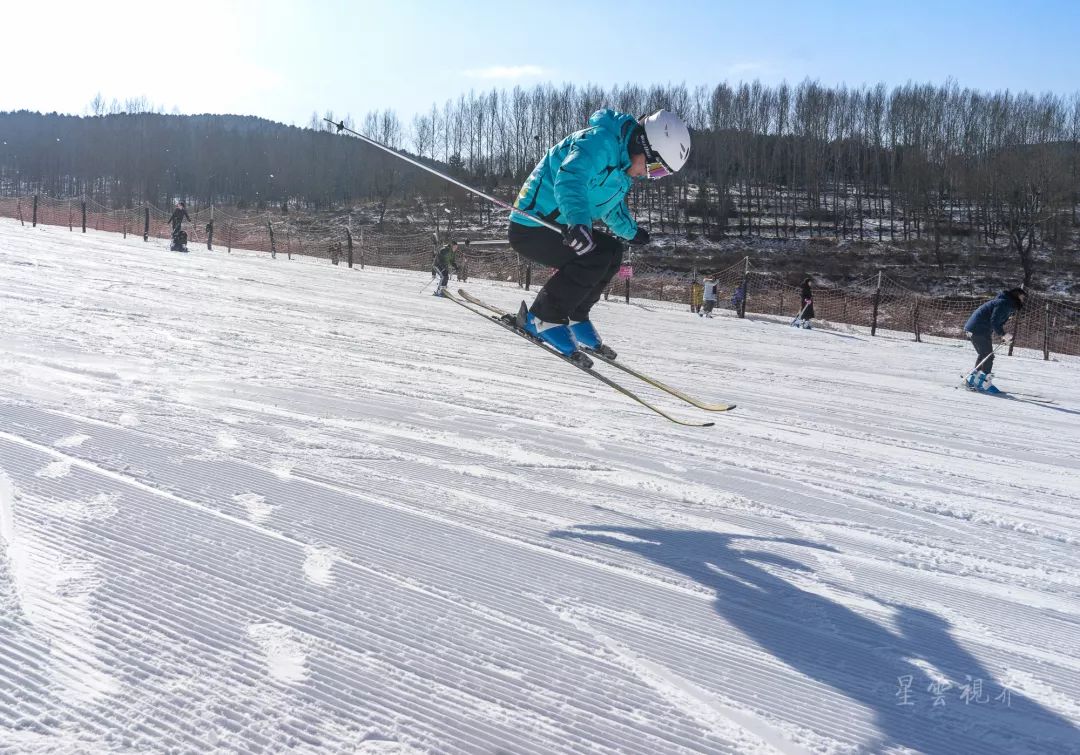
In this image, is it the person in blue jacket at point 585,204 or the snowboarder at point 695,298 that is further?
the snowboarder at point 695,298

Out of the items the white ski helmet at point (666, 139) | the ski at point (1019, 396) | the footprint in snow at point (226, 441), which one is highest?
the white ski helmet at point (666, 139)

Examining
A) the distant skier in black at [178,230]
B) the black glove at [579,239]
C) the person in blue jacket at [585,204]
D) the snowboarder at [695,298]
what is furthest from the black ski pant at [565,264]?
the distant skier in black at [178,230]

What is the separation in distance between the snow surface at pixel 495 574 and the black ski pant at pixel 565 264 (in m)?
0.80

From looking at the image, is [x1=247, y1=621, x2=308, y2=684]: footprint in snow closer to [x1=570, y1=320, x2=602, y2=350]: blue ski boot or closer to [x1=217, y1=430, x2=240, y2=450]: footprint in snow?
[x1=217, y1=430, x2=240, y2=450]: footprint in snow

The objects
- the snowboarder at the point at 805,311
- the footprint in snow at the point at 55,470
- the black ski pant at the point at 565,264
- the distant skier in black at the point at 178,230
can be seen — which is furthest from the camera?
the distant skier in black at the point at 178,230

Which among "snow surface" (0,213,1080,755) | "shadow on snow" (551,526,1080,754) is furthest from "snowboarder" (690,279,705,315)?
"shadow on snow" (551,526,1080,754)

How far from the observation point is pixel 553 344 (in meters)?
5.26

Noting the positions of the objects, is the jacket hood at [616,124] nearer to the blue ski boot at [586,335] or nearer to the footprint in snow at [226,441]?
the blue ski boot at [586,335]

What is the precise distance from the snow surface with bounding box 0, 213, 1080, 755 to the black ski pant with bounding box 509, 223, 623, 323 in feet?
2.61

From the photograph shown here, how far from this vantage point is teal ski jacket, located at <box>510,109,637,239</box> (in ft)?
14.9

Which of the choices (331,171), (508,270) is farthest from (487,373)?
(331,171)

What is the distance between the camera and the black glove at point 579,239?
450cm

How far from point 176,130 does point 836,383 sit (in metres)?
148

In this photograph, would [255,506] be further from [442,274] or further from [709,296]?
[709,296]
